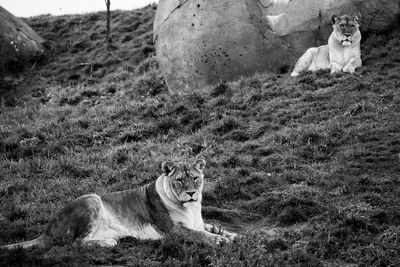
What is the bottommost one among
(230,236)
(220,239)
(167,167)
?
(230,236)

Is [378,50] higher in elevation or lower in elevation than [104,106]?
higher

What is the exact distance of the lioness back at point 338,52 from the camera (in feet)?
59.2

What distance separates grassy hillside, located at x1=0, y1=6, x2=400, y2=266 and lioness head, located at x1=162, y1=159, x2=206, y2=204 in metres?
0.89

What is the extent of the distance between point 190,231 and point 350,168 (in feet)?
14.2

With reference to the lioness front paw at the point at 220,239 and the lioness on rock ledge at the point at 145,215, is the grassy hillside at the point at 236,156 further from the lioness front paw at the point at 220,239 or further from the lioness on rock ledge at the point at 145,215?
the lioness on rock ledge at the point at 145,215

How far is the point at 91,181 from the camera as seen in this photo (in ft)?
42.4

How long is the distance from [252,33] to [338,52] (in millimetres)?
3004

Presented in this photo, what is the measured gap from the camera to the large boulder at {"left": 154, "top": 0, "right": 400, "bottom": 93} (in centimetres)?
1955

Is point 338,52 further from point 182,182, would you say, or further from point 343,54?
point 182,182

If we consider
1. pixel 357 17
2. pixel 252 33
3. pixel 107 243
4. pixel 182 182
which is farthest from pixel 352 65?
pixel 107 243

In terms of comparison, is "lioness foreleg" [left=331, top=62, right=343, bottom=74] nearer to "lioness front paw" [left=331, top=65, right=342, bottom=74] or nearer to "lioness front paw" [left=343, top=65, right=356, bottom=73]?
"lioness front paw" [left=331, top=65, right=342, bottom=74]

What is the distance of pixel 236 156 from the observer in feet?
45.2

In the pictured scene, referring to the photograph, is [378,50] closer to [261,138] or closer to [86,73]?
[261,138]

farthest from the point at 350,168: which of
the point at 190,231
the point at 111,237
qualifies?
the point at 111,237
